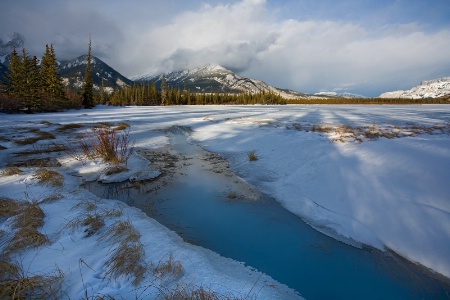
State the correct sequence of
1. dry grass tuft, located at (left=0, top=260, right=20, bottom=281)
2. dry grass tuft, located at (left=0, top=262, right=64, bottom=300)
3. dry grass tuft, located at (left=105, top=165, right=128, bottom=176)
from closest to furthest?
dry grass tuft, located at (left=0, top=262, right=64, bottom=300), dry grass tuft, located at (left=0, top=260, right=20, bottom=281), dry grass tuft, located at (left=105, top=165, right=128, bottom=176)

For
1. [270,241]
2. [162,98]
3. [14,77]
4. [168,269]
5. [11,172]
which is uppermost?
[162,98]

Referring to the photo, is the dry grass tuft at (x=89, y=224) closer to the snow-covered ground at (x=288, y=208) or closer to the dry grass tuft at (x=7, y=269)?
the snow-covered ground at (x=288, y=208)

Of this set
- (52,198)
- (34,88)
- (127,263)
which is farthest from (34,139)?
(34,88)

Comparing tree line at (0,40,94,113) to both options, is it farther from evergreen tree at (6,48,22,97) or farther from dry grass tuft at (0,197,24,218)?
dry grass tuft at (0,197,24,218)

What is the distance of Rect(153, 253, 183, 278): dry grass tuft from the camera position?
3.47m

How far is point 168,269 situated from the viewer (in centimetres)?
354

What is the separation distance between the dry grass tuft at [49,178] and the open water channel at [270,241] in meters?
0.78

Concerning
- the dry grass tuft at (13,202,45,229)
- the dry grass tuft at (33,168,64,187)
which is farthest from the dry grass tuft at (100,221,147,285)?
the dry grass tuft at (33,168,64,187)

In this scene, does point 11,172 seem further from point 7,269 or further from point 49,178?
point 7,269

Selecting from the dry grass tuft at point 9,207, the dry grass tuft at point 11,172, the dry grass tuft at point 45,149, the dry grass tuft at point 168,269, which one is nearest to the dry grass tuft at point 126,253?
the dry grass tuft at point 168,269

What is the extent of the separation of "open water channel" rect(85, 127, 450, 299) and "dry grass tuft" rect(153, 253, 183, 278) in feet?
3.20

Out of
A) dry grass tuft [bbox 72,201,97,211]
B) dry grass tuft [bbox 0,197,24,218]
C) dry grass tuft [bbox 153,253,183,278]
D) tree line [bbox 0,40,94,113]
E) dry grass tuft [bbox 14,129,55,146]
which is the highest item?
tree line [bbox 0,40,94,113]

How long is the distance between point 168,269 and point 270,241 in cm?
210

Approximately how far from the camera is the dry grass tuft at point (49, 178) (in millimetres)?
7062
